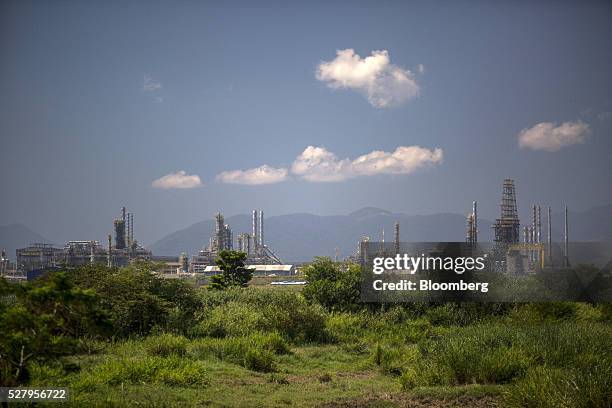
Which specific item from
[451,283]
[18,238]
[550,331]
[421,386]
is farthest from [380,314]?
[18,238]

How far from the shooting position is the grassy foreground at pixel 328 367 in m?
6.69

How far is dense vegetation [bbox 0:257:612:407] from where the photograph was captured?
5.42m

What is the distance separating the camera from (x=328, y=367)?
35.3ft

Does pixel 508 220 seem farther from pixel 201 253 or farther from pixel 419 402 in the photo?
pixel 419 402

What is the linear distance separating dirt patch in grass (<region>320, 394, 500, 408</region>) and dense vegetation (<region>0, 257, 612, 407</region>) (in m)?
0.02

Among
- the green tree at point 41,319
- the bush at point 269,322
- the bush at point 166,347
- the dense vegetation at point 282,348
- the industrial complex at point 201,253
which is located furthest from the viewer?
the industrial complex at point 201,253

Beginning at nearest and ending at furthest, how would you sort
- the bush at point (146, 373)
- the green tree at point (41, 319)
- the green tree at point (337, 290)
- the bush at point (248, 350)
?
the green tree at point (41, 319)
the bush at point (146, 373)
the bush at point (248, 350)
the green tree at point (337, 290)

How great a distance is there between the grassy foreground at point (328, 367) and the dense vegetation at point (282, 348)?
0.02 meters

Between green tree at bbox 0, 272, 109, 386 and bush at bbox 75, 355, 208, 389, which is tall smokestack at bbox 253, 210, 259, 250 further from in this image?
green tree at bbox 0, 272, 109, 386

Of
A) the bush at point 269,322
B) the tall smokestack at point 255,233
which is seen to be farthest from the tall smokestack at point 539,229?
the bush at point 269,322

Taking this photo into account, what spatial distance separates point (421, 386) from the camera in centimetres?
799

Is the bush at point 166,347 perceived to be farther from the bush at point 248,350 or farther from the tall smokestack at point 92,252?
the tall smokestack at point 92,252

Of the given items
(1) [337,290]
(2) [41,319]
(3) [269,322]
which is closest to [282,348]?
(3) [269,322]

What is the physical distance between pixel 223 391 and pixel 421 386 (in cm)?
276
